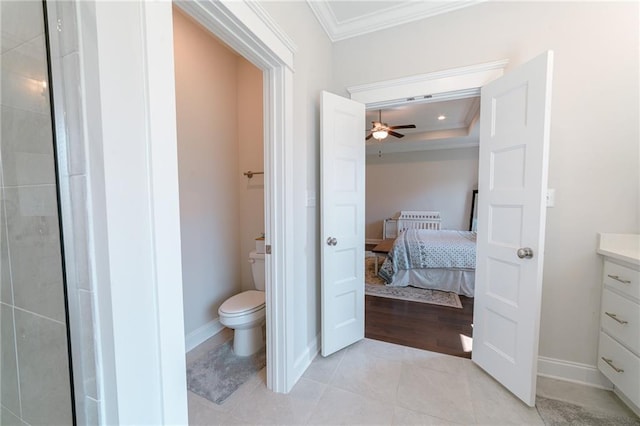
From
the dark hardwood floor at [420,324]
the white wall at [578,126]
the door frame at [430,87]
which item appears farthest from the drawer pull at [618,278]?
the door frame at [430,87]

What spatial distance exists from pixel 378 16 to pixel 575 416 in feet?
9.26

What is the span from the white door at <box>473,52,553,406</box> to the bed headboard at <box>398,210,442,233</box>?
4.36m

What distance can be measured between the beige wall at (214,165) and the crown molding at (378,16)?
0.82 m

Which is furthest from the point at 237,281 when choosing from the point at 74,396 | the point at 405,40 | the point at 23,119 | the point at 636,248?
the point at 636,248

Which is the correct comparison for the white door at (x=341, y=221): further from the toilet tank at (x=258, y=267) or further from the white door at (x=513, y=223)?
the white door at (x=513, y=223)

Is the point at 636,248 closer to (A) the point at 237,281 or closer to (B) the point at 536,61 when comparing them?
(B) the point at 536,61

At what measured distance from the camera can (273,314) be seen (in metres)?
1.55

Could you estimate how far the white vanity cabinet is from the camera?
1.30 metres

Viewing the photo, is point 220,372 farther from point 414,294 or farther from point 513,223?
point 414,294

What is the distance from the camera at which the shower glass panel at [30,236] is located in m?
0.62

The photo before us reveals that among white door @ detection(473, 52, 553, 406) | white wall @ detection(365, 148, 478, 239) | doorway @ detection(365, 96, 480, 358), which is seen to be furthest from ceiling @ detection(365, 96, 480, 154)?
white door @ detection(473, 52, 553, 406)

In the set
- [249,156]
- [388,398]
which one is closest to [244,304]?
[388,398]

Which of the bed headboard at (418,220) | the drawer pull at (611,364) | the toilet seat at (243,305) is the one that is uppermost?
the bed headboard at (418,220)

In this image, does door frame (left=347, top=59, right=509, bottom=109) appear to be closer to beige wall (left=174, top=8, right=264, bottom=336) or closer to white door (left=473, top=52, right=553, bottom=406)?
white door (left=473, top=52, right=553, bottom=406)
